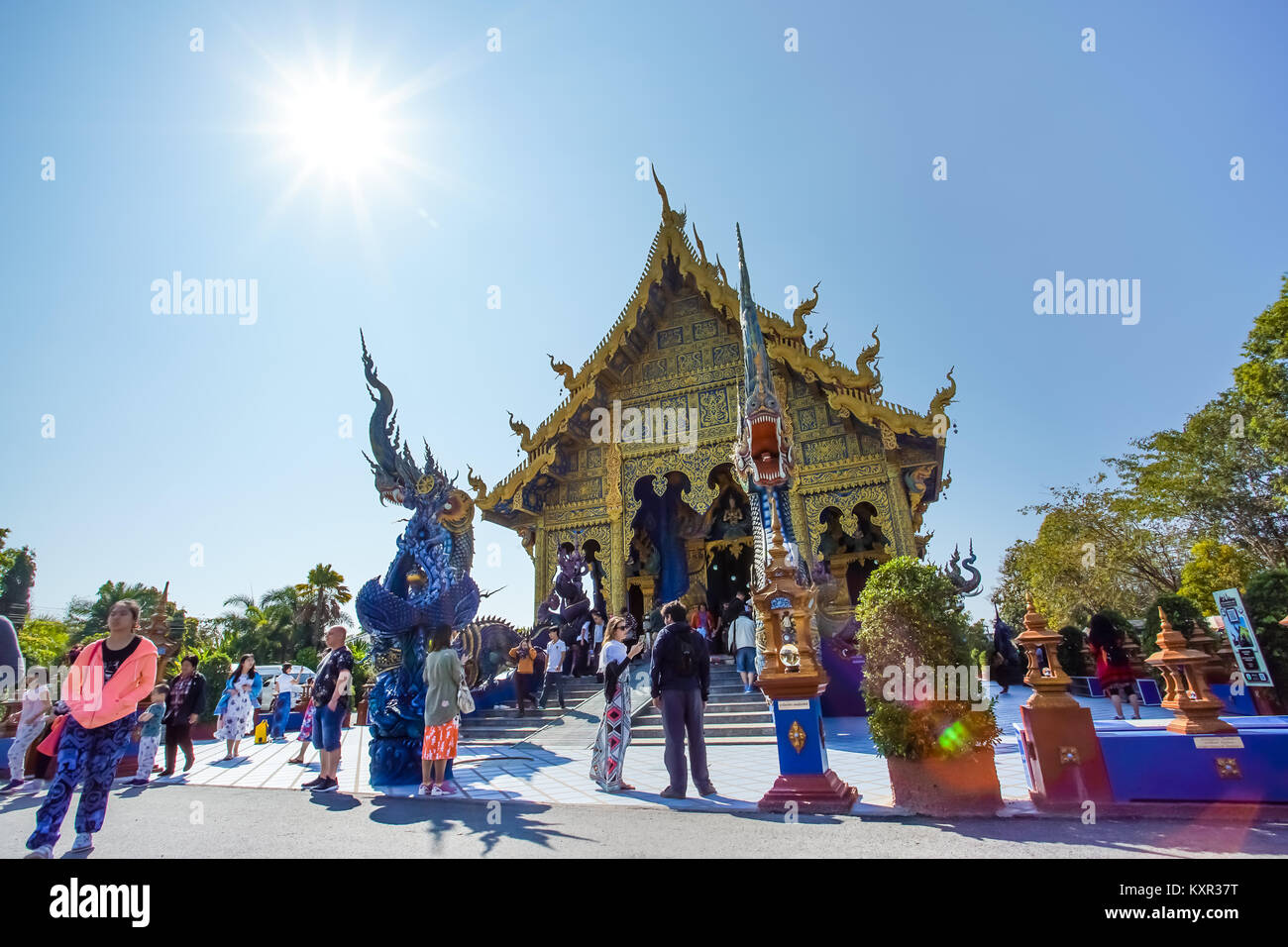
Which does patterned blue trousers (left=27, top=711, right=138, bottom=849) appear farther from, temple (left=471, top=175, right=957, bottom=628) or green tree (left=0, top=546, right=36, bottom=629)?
green tree (left=0, top=546, right=36, bottom=629)

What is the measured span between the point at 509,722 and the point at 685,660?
6514mm

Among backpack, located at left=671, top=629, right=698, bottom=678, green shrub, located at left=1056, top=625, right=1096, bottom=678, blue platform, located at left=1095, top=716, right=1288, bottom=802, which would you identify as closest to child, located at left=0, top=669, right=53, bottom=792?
backpack, located at left=671, top=629, right=698, bottom=678

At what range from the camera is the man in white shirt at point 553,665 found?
11.5m

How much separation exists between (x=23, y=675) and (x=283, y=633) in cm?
3434

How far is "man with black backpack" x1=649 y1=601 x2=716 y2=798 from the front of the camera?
17.5ft

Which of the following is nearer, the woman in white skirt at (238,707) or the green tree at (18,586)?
the woman in white skirt at (238,707)

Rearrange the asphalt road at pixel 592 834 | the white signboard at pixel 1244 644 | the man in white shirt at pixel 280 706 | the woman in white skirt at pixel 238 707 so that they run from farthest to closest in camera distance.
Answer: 1. the man in white shirt at pixel 280 706
2. the woman in white skirt at pixel 238 707
3. the white signboard at pixel 1244 644
4. the asphalt road at pixel 592 834

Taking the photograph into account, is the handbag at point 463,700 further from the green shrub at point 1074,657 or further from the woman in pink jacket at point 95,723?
the green shrub at point 1074,657

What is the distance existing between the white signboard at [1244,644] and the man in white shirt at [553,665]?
10.3m

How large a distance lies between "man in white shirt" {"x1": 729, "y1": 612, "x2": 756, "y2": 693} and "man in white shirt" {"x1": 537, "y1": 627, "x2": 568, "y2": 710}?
3.35 meters

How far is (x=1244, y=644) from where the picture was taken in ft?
28.7

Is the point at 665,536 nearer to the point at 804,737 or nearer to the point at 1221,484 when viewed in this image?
the point at 804,737

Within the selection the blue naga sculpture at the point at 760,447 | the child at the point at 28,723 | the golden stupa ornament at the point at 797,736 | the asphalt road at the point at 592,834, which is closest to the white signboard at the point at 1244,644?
the blue naga sculpture at the point at 760,447
